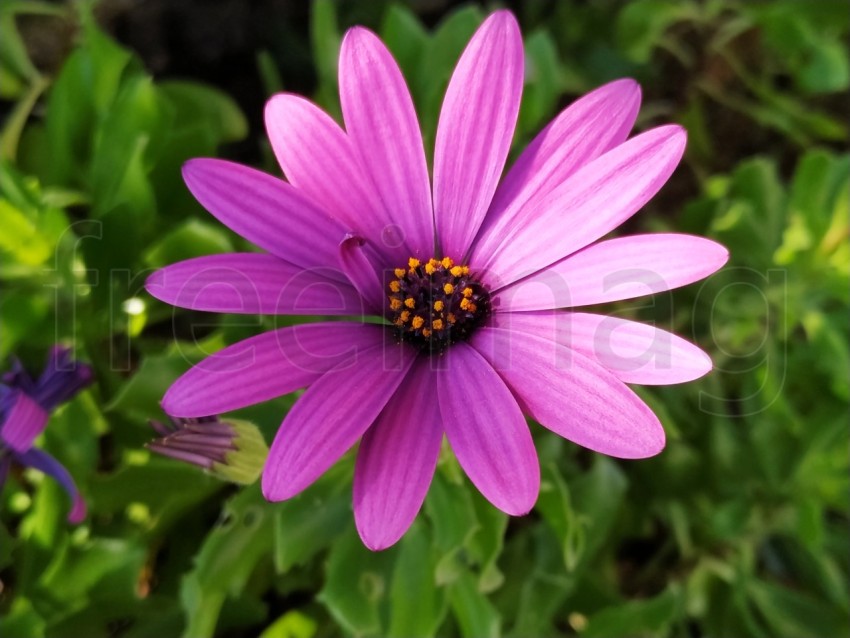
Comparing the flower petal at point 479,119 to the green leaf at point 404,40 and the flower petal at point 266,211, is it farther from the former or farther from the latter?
the green leaf at point 404,40

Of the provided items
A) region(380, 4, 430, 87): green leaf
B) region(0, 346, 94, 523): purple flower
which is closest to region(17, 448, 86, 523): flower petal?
region(0, 346, 94, 523): purple flower

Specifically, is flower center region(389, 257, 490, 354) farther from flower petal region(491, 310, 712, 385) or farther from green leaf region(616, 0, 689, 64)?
green leaf region(616, 0, 689, 64)

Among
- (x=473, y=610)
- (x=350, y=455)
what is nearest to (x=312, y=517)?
(x=350, y=455)

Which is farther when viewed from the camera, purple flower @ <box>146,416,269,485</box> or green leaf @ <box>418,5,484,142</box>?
green leaf @ <box>418,5,484,142</box>

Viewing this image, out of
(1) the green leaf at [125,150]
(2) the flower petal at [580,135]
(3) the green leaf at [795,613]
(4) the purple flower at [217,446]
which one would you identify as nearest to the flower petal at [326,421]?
(4) the purple flower at [217,446]

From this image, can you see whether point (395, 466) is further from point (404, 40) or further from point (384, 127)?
point (404, 40)

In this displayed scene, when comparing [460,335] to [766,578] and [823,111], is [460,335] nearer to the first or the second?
[766,578]
